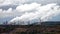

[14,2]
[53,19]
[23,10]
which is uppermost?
[14,2]

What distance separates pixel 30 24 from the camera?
3.31 m

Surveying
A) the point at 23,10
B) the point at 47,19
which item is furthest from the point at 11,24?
the point at 47,19

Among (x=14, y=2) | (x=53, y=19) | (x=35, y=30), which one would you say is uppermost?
(x=14, y=2)

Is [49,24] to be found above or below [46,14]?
below

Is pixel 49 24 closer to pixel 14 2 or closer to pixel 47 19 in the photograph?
pixel 47 19

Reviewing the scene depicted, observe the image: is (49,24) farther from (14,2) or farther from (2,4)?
(2,4)

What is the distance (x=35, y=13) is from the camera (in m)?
3.33

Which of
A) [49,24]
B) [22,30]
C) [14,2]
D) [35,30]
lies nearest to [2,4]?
[14,2]

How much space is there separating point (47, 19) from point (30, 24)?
0.47 meters

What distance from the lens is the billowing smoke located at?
3.29 metres

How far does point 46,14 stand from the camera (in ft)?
10.8

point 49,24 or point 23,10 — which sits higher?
point 23,10

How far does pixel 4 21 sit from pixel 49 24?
119cm

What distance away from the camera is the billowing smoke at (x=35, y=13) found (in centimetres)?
329
